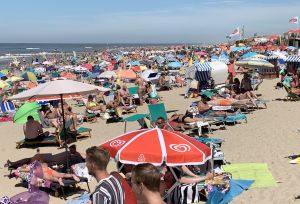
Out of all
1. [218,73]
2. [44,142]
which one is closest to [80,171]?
[44,142]

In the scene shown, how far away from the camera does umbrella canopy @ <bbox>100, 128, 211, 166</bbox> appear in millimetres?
4703

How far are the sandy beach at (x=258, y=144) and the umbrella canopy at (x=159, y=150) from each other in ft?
5.09

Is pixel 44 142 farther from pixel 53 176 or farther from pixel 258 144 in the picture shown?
pixel 258 144

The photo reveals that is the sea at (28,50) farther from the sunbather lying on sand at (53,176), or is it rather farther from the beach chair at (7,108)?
the sunbather lying on sand at (53,176)

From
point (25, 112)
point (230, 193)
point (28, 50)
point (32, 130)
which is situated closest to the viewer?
point (230, 193)

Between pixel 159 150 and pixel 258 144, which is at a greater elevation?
pixel 159 150

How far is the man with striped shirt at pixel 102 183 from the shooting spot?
111 inches

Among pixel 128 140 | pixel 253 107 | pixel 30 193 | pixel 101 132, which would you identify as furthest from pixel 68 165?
pixel 253 107

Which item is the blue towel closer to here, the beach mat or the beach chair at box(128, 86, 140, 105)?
the beach mat

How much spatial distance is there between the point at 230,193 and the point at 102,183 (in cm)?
261

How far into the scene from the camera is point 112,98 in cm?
1580

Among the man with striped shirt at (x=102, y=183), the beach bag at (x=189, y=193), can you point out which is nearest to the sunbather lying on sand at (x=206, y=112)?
the beach bag at (x=189, y=193)

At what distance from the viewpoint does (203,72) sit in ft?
61.9

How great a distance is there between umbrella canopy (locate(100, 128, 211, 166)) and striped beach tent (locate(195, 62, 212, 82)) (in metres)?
13.7
